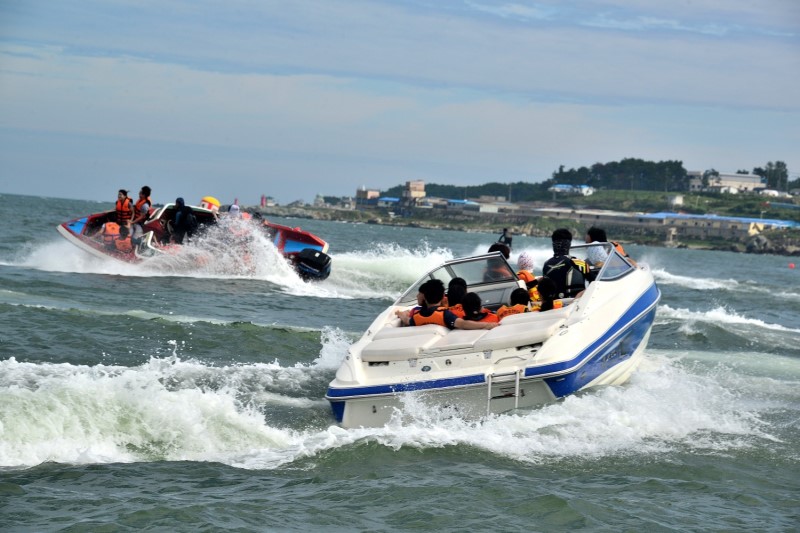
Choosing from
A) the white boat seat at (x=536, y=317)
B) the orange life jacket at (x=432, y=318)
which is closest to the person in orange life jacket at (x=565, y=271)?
the white boat seat at (x=536, y=317)

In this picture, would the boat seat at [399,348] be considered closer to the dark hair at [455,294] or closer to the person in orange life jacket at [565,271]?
the dark hair at [455,294]

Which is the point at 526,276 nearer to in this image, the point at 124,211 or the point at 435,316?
the point at 435,316

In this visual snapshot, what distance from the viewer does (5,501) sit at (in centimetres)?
699

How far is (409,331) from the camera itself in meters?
10.3

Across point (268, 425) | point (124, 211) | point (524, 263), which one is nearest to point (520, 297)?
point (524, 263)

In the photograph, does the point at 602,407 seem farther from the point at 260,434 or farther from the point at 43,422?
the point at 43,422

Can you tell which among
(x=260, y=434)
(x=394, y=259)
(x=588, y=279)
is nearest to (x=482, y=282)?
(x=588, y=279)

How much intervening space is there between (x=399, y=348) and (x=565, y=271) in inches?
117

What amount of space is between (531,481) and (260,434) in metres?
2.50

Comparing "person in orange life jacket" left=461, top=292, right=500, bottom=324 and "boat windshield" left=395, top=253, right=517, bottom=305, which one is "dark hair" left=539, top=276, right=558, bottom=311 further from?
"boat windshield" left=395, top=253, right=517, bottom=305

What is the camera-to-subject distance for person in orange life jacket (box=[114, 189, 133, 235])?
24203 mm

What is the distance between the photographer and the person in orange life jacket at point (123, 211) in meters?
24.2

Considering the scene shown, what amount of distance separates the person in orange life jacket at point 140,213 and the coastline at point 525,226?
89797mm

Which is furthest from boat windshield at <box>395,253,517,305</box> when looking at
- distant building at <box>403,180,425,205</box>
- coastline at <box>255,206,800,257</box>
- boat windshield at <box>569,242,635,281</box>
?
distant building at <box>403,180,425,205</box>
